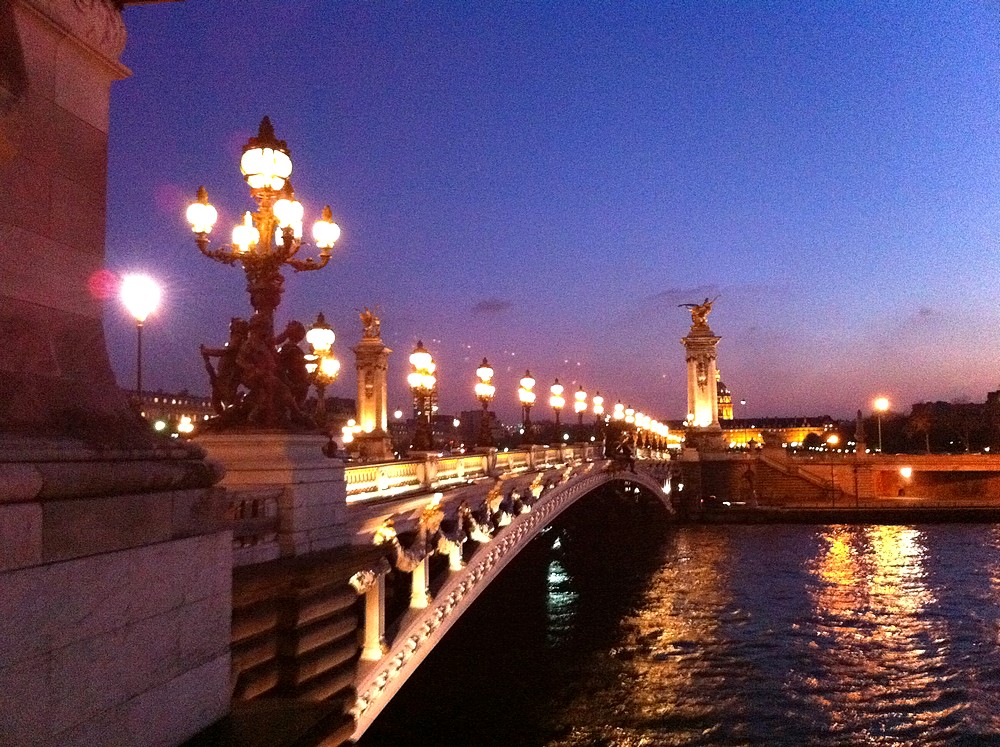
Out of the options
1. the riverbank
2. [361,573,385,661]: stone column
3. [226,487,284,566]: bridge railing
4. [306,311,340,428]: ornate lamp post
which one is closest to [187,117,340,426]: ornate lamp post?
[226,487,284,566]: bridge railing

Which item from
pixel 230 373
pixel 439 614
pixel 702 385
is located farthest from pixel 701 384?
pixel 230 373

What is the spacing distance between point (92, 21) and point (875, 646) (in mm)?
22528

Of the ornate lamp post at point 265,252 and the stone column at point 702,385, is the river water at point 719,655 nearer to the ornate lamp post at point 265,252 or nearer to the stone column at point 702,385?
the ornate lamp post at point 265,252

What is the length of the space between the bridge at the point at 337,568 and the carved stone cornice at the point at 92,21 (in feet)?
10.9

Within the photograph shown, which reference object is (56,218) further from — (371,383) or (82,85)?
(371,383)

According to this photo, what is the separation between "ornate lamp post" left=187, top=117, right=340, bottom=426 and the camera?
8711 millimetres

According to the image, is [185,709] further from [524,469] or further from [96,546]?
[524,469]

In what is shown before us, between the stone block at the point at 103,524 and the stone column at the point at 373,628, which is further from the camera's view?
the stone column at the point at 373,628

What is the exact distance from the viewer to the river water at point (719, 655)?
16.4 metres

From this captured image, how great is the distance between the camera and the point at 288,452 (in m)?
8.12

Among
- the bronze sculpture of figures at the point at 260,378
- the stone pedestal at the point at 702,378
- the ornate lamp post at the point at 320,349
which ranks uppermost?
the stone pedestal at the point at 702,378

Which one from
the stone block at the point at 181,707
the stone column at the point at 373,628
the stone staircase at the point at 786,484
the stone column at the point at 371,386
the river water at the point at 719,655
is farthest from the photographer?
the stone staircase at the point at 786,484

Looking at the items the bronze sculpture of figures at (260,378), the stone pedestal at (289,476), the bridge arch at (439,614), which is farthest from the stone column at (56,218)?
the bridge arch at (439,614)

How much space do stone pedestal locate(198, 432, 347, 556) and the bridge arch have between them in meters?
2.21
